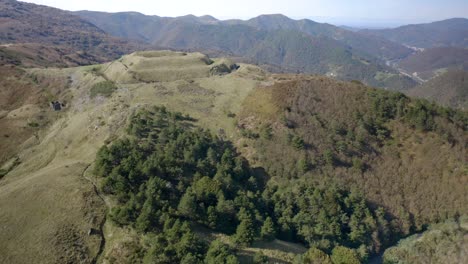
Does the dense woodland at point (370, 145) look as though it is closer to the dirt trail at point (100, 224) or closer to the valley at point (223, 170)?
the valley at point (223, 170)

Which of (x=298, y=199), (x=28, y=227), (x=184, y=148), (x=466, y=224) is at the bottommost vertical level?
(x=466, y=224)

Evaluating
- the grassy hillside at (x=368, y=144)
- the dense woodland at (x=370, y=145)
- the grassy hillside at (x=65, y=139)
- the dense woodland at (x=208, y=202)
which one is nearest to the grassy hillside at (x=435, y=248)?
the dense woodland at (x=208, y=202)

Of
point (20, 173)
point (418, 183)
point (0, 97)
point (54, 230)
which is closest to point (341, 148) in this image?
point (418, 183)

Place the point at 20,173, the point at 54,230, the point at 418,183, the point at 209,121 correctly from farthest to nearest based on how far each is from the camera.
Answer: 1. the point at 209,121
2. the point at 418,183
3. the point at 20,173
4. the point at 54,230

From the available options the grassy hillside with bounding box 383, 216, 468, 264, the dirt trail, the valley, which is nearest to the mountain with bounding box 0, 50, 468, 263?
the dirt trail

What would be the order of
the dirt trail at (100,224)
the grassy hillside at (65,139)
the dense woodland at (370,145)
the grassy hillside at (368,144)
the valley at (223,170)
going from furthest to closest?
the grassy hillside at (368,144), the dense woodland at (370,145), the valley at (223,170), the grassy hillside at (65,139), the dirt trail at (100,224)

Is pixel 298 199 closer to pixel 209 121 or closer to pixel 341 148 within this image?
pixel 341 148

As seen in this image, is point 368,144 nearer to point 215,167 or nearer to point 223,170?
point 223,170

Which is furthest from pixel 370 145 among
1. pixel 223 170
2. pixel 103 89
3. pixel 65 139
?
pixel 103 89
